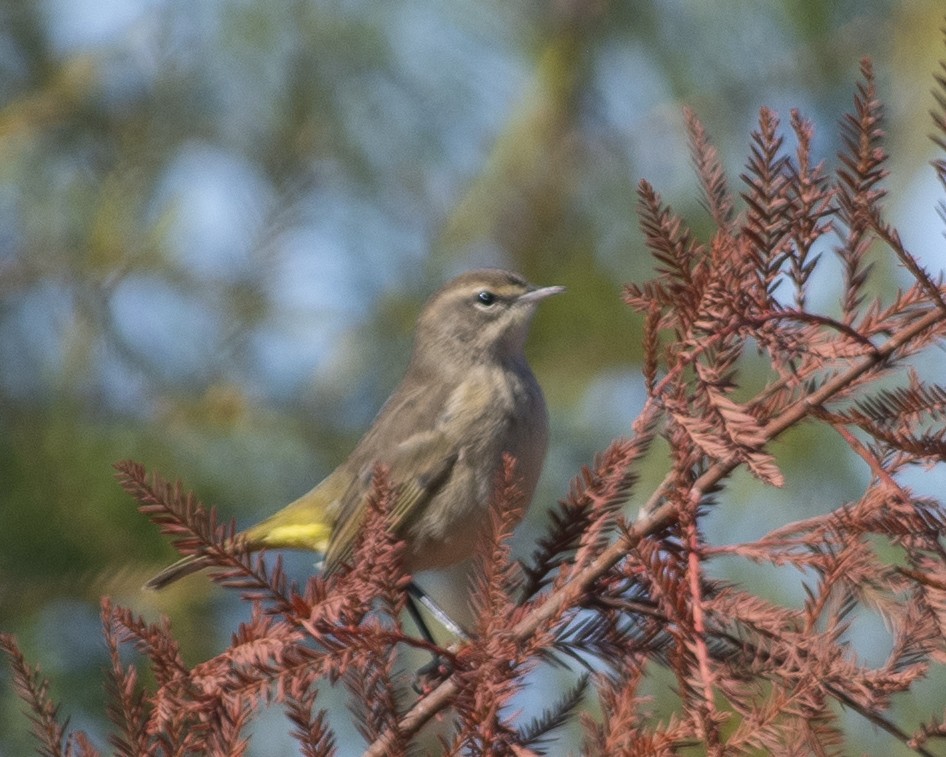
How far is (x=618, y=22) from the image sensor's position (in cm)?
652

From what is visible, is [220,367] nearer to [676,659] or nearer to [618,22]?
[618,22]

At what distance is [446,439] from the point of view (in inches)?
160

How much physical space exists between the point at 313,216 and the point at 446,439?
5.81 ft

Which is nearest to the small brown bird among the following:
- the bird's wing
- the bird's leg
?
the bird's wing

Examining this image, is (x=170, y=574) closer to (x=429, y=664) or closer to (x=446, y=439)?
(x=446, y=439)

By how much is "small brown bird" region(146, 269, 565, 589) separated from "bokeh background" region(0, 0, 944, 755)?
0.50 metres

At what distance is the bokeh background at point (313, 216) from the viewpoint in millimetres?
4551

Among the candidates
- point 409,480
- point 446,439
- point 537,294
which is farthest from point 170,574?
point 537,294

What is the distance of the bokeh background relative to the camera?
455 cm

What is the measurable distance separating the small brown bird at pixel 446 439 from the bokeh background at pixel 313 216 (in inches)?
19.7

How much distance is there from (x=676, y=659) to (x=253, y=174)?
13.7 feet

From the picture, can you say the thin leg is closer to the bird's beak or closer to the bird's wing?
the bird's wing

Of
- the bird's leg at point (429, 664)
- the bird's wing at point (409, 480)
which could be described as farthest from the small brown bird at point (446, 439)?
the bird's leg at point (429, 664)

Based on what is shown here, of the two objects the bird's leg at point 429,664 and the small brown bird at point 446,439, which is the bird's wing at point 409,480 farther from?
the bird's leg at point 429,664
